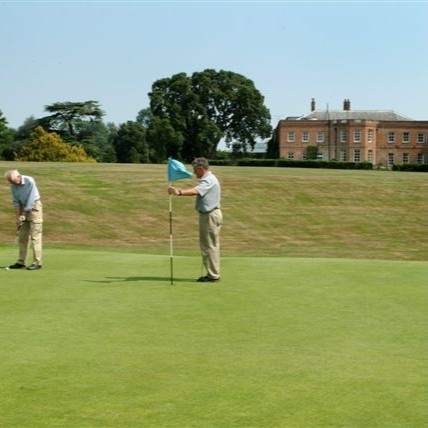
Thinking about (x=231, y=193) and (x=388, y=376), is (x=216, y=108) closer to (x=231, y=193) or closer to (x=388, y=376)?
(x=231, y=193)

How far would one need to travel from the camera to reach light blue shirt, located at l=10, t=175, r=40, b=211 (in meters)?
14.7

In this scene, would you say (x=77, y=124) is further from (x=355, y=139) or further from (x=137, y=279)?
(x=137, y=279)

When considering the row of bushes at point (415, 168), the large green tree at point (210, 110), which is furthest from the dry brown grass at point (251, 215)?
the large green tree at point (210, 110)

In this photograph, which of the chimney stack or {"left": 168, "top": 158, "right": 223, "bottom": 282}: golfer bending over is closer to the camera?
{"left": 168, "top": 158, "right": 223, "bottom": 282}: golfer bending over

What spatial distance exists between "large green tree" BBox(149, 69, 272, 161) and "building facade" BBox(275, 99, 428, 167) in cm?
535

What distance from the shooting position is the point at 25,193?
48.3ft

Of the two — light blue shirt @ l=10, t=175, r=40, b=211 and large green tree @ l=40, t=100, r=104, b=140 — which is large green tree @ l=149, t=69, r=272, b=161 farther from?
light blue shirt @ l=10, t=175, r=40, b=211

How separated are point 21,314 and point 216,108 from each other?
120562 mm

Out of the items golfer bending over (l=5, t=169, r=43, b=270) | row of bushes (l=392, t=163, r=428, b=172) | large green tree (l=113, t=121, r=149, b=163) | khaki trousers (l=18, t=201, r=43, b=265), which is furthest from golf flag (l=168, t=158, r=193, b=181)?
large green tree (l=113, t=121, r=149, b=163)

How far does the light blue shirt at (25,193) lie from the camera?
579 inches

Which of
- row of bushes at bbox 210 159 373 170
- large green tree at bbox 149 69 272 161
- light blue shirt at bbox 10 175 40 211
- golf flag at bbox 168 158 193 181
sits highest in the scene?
large green tree at bbox 149 69 272 161

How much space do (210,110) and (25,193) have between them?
114803 millimetres

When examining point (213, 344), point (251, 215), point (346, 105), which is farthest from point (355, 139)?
point (213, 344)

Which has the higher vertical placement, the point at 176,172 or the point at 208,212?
the point at 176,172
